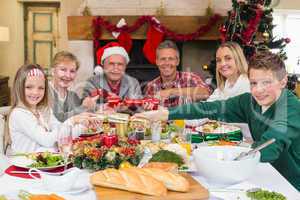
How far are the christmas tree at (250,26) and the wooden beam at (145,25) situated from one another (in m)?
0.54

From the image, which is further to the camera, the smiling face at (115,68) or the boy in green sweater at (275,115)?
the smiling face at (115,68)

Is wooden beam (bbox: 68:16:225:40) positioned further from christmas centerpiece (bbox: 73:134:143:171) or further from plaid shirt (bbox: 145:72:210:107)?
christmas centerpiece (bbox: 73:134:143:171)

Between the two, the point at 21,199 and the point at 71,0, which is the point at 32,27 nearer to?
the point at 71,0

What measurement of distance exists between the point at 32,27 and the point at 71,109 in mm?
4901

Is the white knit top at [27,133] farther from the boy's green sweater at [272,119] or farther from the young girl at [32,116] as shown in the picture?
the boy's green sweater at [272,119]

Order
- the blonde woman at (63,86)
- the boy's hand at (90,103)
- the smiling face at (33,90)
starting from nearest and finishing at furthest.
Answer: the smiling face at (33,90)
the boy's hand at (90,103)
the blonde woman at (63,86)

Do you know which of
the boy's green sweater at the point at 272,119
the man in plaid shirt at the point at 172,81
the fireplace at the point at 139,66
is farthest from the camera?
the fireplace at the point at 139,66

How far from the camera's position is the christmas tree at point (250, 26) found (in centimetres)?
418

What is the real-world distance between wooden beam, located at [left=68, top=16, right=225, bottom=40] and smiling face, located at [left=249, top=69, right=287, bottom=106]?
10.5ft

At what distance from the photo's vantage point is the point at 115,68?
3.21 meters

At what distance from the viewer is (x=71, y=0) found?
5160 mm

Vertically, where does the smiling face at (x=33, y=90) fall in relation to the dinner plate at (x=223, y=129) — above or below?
above

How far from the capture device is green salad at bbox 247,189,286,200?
1.17m

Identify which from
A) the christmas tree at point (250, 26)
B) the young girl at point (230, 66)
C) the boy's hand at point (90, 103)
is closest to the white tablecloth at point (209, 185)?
the boy's hand at point (90, 103)
